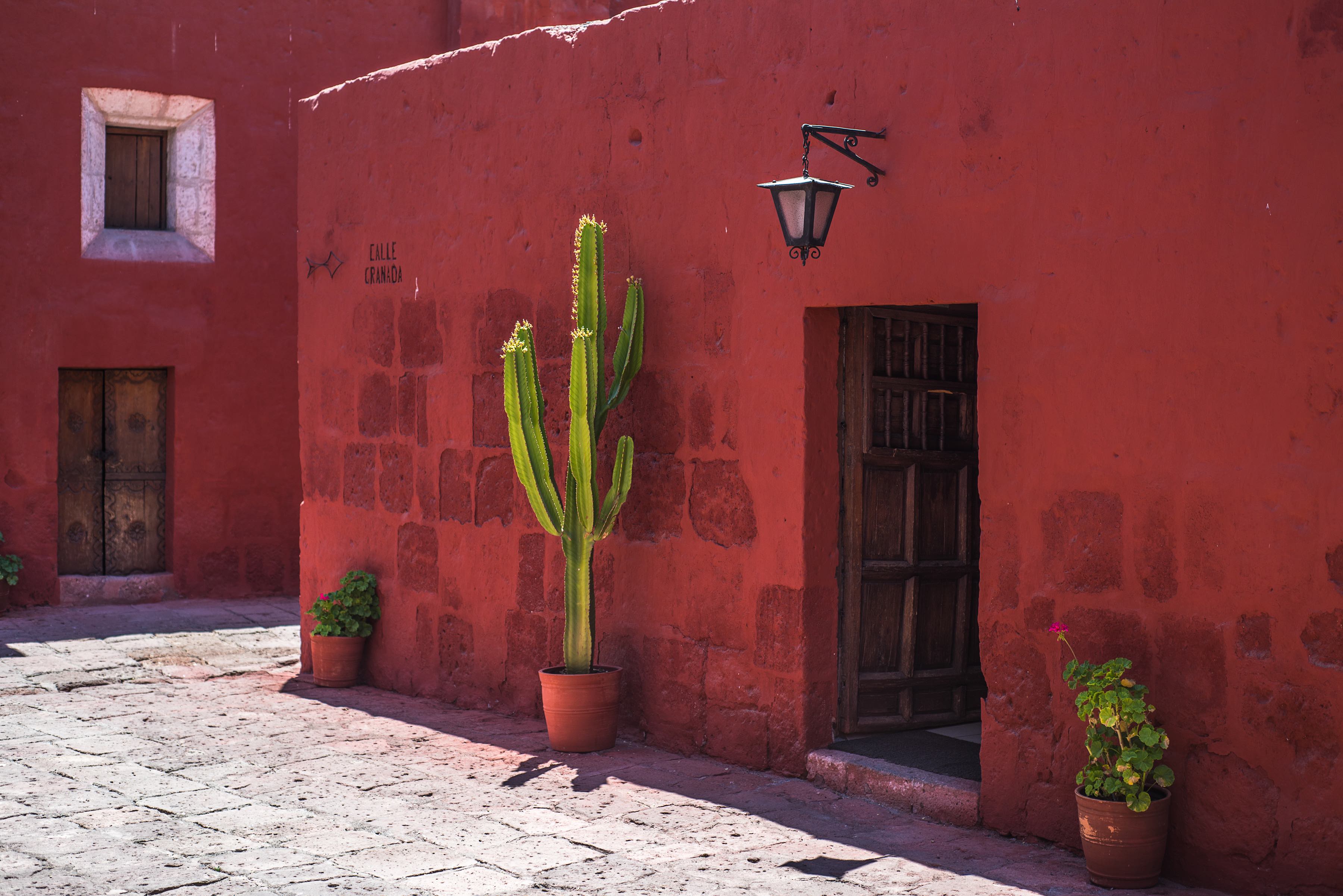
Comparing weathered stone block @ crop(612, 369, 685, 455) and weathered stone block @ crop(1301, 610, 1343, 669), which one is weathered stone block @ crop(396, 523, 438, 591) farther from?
weathered stone block @ crop(1301, 610, 1343, 669)

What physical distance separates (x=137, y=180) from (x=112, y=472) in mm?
2203

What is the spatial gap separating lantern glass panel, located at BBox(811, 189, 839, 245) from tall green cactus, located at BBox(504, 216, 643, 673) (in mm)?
1222

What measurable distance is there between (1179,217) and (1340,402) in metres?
0.74

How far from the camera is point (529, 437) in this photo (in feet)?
20.0

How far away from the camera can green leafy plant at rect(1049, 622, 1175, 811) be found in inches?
166

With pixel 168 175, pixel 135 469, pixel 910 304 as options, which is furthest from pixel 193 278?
pixel 910 304

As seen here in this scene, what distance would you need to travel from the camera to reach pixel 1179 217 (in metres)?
4.38

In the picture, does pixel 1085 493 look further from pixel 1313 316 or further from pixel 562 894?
pixel 562 894

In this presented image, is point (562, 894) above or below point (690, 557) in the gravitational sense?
below

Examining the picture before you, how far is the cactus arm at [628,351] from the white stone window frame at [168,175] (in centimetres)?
610

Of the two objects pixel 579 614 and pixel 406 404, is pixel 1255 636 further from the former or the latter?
pixel 406 404

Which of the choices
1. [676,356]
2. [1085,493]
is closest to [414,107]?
[676,356]

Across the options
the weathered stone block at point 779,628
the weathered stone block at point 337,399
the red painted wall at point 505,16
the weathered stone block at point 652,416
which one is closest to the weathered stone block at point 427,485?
the weathered stone block at point 337,399

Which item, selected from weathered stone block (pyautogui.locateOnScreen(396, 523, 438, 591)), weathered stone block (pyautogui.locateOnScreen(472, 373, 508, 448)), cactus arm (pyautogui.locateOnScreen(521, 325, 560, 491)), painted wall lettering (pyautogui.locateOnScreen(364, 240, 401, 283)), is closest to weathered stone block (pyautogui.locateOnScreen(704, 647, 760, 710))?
cactus arm (pyautogui.locateOnScreen(521, 325, 560, 491))
